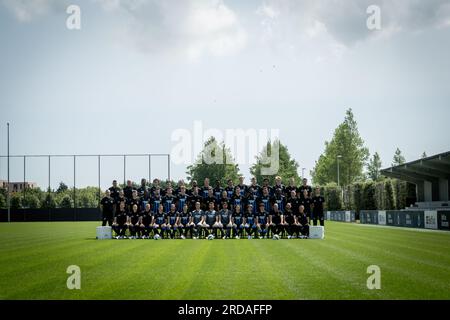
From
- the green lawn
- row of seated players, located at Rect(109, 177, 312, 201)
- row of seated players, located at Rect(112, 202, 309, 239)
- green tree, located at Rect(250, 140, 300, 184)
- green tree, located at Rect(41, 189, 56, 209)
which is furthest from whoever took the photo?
green tree, located at Rect(250, 140, 300, 184)

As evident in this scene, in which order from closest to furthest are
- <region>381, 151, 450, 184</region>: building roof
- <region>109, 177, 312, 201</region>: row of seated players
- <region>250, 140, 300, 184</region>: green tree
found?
<region>109, 177, 312, 201</region>: row of seated players, <region>381, 151, 450, 184</region>: building roof, <region>250, 140, 300, 184</region>: green tree

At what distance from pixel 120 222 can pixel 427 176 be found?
2722 centimetres

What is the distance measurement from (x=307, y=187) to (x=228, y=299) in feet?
51.4

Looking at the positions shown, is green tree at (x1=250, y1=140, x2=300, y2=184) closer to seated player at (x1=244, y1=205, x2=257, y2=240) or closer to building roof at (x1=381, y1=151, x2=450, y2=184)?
building roof at (x1=381, y1=151, x2=450, y2=184)

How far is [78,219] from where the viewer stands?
175 feet

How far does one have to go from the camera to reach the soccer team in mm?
23000

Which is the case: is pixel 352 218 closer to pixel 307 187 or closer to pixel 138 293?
pixel 307 187

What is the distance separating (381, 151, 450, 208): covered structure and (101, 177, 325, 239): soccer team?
51.8 feet

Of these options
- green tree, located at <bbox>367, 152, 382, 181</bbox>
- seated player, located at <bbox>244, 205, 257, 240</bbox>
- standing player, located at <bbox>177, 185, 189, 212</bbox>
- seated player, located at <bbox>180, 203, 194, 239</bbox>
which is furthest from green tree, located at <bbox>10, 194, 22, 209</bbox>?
green tree, located at <bbox>367, 152, 382, 181</bbox>

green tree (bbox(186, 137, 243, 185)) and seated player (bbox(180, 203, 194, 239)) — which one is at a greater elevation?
green tree (bbox(186, 137, 243, 185))

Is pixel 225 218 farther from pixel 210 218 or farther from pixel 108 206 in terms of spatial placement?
pixel 108 206

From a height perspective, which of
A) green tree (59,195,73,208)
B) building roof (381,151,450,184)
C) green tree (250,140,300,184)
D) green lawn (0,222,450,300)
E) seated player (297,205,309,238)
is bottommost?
green lawn (0,222,450,300)

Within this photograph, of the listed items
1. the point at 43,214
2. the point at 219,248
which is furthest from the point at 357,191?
the point at 219,248

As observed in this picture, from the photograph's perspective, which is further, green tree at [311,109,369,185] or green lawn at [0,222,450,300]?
green tree at [311,109,369,185]
